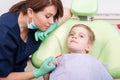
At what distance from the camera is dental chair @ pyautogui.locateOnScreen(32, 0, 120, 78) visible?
4.60 feet

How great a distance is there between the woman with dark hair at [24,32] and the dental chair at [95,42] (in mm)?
67

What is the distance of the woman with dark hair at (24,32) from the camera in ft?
4.23

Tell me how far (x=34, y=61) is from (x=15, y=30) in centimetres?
21

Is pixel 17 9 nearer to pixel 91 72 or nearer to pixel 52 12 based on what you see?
pixel 52 12

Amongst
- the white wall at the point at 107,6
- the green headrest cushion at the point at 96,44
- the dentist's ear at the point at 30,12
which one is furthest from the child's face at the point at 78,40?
the white wall at the point at 107,6

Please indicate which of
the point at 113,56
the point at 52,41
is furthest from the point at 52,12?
the point at 113,56

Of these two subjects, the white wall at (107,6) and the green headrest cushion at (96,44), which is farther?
the white wall at (107,6)

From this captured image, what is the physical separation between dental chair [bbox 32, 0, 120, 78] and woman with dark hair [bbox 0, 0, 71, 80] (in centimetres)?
7

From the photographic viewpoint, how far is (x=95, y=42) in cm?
149

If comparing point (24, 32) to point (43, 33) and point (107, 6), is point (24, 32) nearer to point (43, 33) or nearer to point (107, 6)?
point (43, 33)

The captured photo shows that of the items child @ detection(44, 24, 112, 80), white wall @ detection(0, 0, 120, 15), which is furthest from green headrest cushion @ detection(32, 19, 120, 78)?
white wall @ detection(0, 0, 120, 15)

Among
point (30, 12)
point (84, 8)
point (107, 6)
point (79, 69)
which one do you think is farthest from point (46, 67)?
point (107, 6)

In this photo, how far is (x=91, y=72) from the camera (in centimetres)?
122

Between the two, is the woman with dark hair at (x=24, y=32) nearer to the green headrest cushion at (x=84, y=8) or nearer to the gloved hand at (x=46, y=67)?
the gloved hand at (x=46, y=67)
